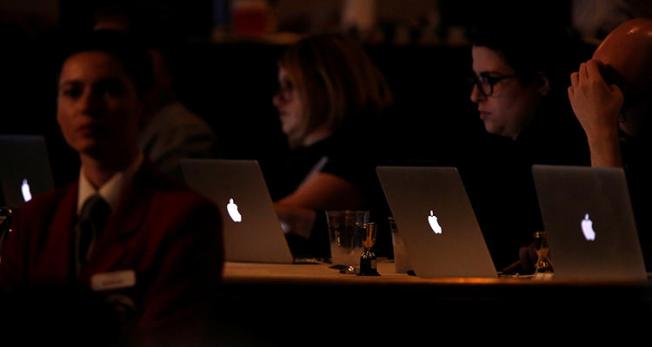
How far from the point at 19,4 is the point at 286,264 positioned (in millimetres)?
3358

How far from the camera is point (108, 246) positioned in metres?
2.36

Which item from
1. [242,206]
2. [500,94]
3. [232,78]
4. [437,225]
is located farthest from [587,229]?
[232,78]

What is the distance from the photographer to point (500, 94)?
11.8ft

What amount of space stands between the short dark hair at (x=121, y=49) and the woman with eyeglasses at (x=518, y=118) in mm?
1320

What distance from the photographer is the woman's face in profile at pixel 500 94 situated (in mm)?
3590

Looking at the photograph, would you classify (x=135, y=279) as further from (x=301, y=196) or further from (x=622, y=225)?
(x=301, y=196)

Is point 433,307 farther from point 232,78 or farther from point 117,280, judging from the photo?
point 232,78

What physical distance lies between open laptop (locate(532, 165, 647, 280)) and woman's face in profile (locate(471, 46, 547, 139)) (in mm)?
825

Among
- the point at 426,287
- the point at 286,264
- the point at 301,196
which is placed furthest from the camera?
the point at 301,196

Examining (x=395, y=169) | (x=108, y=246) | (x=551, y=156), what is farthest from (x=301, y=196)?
(x=108, y=246)

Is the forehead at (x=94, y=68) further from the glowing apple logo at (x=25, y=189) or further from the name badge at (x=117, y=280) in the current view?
the glowing apple logo at (x=25, y=189)

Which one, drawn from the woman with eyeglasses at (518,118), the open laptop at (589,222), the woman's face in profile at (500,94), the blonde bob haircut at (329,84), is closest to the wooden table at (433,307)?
the open laptop at (589,222)

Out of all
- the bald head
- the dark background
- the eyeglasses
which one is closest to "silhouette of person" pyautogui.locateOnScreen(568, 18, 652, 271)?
the bald head

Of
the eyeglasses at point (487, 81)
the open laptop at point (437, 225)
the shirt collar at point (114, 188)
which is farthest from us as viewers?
the eyeglasses at point (487, 81)
